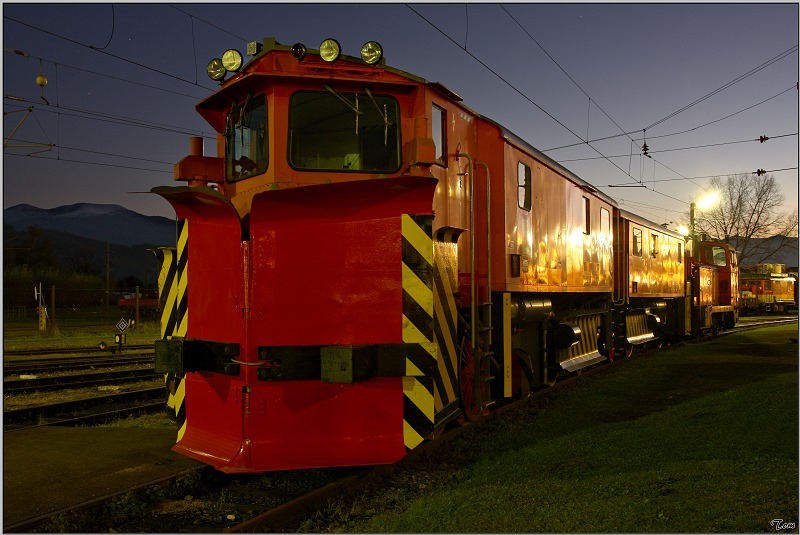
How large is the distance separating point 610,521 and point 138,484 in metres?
3.77

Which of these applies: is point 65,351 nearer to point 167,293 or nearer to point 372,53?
point 167,293

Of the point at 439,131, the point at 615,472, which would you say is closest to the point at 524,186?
the point at 439,131

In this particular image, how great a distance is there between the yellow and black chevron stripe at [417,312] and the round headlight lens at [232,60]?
86.2 inches

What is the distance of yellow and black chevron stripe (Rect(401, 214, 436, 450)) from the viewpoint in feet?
17.5

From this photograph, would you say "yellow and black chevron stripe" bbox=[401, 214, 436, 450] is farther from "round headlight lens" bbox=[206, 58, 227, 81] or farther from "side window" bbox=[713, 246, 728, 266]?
"side window" bbox=[713, 246, 728, 266]

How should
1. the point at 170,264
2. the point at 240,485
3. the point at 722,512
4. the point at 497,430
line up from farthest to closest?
1. the point at 497,430
2. the point at 170,264
3. the point at 240,485
4. the point at 722,512

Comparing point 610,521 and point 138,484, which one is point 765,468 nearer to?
point 610,521

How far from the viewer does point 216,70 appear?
6215mm

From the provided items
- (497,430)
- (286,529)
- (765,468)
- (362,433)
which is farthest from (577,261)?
(286,529)

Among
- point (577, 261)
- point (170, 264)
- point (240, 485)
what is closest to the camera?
point (240, 485)

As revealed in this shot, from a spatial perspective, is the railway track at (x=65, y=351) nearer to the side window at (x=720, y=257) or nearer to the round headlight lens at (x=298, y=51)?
the round headlight lens at (x=298, y=51)

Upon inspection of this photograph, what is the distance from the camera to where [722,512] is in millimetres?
4379

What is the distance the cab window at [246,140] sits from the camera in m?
5.98

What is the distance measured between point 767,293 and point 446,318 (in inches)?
2036
